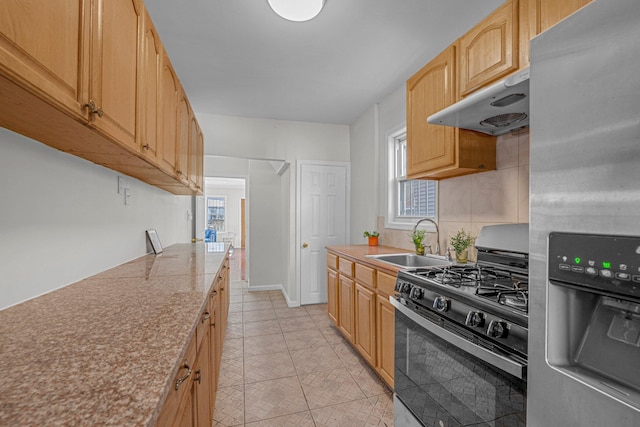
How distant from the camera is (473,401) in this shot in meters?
1.10

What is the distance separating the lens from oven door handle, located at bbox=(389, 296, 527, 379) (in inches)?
36.0

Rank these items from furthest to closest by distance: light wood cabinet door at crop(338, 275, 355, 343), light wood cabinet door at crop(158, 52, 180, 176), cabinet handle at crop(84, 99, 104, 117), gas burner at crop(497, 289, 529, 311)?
1. light wood cabinet door at crop(338, 275, 355, 343)
2. light wood cabinet door at crop(158, 52, 180, 176)
3. gas burner at crop(497, 289, 529, 311)
4. cabinet handle at crop(84, 99, 104, 117)

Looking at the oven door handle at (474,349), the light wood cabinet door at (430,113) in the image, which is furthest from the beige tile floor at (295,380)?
the light wood cabinet door at (430,113)

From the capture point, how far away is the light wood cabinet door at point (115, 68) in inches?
37.2

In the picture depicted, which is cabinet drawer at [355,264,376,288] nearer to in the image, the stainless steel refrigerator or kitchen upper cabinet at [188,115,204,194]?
the stainless steel refrigerator

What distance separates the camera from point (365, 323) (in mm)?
2344

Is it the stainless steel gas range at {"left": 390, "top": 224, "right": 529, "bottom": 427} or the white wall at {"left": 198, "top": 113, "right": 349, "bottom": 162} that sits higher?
the white wall at {"left": 198, "top": 113, "right": 349, "bottom": 162}

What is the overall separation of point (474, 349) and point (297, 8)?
80.8 inches

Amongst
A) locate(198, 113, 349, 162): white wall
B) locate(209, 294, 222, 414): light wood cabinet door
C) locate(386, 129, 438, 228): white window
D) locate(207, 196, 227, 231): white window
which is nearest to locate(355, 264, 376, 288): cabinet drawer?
locate(386, 129, 438, 228): white window

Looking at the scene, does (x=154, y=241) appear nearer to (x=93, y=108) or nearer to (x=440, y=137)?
(x=93, y=108)

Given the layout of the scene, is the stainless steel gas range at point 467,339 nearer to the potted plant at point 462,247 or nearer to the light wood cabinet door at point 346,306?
the potted plant at point 462,247

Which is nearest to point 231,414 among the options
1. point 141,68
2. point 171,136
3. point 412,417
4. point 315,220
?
point 412,417

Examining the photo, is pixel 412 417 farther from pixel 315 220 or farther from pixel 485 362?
pixel 315 220

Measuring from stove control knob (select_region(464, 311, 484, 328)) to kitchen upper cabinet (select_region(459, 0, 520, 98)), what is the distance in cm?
121
